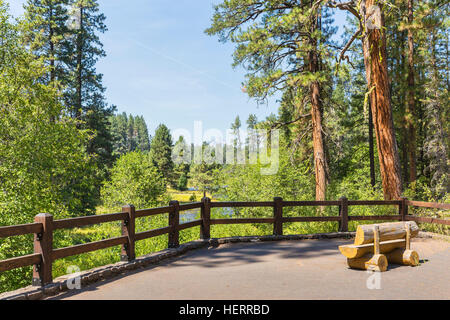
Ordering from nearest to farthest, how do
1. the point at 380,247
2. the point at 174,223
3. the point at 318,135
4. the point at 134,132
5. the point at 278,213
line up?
the point at 380,247 → the point at 174,223 → the point at 278,213 → the point at 318,135 → the point at 134,132

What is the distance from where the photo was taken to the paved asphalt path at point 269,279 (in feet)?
19.9

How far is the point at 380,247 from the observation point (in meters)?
7.97

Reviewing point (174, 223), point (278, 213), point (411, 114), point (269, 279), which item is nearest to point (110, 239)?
point (174, 223)

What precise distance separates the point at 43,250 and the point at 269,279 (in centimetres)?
404

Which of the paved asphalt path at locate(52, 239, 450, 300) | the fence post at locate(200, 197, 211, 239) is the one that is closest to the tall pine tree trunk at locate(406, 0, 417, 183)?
the paved asphalt path at locate(52, 239, 450, 300)

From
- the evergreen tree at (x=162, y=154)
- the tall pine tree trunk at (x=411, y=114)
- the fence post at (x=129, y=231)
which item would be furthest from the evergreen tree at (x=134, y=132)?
the fence post at (x=129, y=231)

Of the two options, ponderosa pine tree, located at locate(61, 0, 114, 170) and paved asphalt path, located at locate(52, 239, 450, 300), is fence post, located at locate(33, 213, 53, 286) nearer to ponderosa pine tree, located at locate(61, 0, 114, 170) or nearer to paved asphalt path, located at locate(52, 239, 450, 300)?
paved asphalt path, located at locate(52, 239, 450, 300)

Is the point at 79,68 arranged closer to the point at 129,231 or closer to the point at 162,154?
the point at 129,231

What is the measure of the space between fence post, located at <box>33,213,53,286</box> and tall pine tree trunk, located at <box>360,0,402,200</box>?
12.2 m

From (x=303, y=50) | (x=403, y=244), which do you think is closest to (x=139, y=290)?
(x=403, y=244)

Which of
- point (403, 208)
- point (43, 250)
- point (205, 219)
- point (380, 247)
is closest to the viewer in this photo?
point (43, 250)

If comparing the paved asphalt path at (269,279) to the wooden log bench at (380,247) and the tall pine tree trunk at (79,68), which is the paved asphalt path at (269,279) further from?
the tall pine tree trunk at (79,68)

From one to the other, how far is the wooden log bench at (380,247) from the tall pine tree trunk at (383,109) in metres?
6.44
